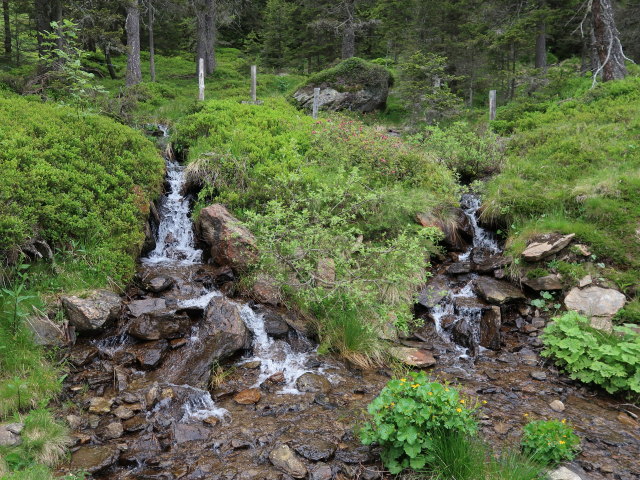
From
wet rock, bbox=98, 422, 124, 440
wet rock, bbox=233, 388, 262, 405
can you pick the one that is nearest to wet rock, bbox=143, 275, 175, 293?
wet rock, bbox=233, 388, 262, 405

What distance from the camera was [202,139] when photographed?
12125mm

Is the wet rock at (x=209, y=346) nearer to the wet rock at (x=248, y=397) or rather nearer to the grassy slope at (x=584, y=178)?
the wet rock at (x=248, y=397)

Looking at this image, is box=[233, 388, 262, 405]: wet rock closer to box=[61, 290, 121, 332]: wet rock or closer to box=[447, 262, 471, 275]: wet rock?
box=[61, 290, 121, 332]: wet rock

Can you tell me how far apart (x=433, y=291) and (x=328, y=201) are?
10.0 feet

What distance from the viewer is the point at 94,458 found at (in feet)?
14.7

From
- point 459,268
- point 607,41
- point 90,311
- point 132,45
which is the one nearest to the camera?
point 90,311

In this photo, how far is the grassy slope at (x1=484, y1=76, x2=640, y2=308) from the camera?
28.1 feet

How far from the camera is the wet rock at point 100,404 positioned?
5.17m

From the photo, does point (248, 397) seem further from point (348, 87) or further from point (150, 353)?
point (348, 87)

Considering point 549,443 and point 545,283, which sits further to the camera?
point 545,283

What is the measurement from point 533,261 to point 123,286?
27.3ft

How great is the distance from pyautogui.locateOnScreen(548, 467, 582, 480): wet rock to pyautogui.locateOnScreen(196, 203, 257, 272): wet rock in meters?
5.54

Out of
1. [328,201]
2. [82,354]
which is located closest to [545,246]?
[328,201]

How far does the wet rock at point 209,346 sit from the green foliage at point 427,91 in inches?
560
